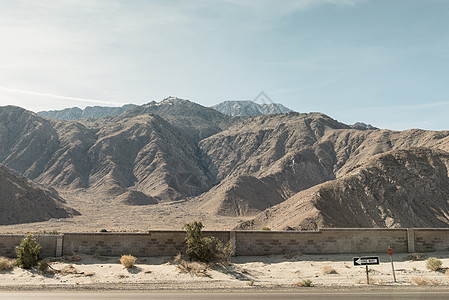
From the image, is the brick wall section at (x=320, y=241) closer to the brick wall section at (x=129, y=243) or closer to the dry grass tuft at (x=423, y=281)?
the brick wall section at (x=129, y=243)

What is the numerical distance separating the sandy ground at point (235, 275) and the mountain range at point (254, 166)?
21563mm

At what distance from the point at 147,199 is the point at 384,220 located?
2700 inches

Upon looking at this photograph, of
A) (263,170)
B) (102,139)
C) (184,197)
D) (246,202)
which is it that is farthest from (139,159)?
(246,202)

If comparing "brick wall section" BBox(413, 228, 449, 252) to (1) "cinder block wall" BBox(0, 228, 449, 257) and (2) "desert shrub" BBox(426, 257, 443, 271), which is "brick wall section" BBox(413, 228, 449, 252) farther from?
(2) "desert shrub" BBox(426, 257, 443, 271)

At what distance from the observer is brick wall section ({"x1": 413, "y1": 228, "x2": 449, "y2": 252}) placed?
81.9 feet

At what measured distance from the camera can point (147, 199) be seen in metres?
104

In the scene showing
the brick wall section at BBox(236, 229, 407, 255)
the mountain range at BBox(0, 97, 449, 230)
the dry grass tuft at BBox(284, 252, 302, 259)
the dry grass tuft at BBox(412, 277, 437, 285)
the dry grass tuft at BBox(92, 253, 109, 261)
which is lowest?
the dry grass tuft at BBox(412, 277, 437, 285)

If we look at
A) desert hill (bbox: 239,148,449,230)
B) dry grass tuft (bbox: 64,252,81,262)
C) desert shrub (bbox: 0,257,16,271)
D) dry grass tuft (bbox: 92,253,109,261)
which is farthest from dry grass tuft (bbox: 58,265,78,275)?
desert hill (bbox: 239,148,449,230)

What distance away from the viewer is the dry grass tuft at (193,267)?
2113 cm

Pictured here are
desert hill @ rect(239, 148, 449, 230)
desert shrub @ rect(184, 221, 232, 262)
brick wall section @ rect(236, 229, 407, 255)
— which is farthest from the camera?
desert hill @ rect(239, 148, 449, 230)

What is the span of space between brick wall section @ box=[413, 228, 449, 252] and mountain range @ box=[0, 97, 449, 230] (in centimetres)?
1906

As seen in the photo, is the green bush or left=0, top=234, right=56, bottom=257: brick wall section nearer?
the green bush

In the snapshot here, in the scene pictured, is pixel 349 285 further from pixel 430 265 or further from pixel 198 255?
pixel 198 255

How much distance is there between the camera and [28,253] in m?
22.2
